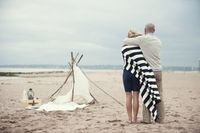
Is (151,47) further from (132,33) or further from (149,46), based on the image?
(132,33)

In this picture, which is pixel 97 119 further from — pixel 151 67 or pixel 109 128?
pixel 151 67

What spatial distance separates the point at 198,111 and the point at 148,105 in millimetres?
2905

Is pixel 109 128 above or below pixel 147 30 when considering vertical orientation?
below

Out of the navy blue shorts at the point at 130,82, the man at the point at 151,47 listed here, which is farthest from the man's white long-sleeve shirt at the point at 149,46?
the navy blue shorts at the point at 130,82

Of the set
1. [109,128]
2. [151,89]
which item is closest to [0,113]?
[109,128]

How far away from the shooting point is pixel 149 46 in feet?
22.0

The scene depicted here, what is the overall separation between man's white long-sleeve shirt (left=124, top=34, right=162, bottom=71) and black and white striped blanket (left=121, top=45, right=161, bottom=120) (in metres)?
0.08

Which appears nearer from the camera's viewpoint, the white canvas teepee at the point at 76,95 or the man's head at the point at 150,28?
the man's head at the point at 150,28

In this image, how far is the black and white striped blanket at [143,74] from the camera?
6.65m

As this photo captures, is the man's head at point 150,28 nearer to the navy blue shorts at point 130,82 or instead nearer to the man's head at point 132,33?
the man's head at point 132,33

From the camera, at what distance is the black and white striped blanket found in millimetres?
6652

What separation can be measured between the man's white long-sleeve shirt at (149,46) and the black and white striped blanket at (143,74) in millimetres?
81

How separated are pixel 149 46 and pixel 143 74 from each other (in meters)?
0.56

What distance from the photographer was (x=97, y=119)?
309 inches
